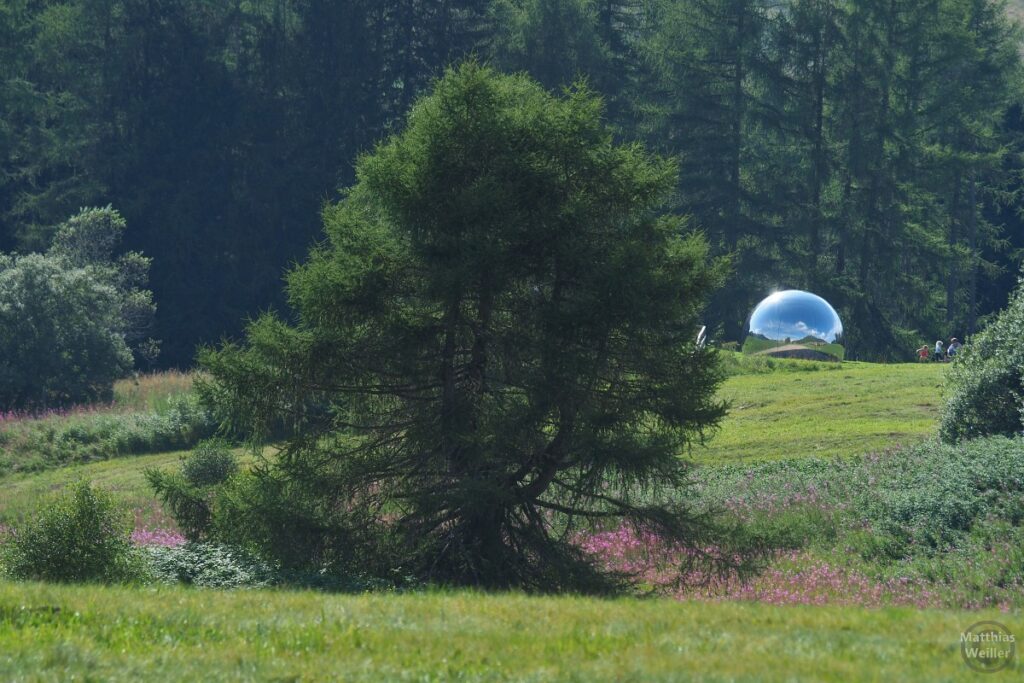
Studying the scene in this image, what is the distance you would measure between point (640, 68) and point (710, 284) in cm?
5551

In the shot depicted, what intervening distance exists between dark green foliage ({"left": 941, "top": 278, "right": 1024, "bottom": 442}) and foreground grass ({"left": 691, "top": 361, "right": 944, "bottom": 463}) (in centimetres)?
141

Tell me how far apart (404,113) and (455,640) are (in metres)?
58.2

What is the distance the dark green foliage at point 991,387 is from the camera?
958 inches

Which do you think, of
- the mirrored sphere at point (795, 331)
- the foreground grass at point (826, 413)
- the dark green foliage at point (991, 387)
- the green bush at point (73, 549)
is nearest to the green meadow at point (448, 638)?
the green bush at point (73, 549)

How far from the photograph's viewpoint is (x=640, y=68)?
230 feet

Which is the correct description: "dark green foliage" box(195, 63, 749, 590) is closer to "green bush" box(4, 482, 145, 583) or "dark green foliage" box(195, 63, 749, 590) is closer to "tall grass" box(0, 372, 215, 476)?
"green bush" box(4, 482, 145, 583)

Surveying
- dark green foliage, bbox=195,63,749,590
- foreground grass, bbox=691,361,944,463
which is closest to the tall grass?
foreground grass, bbox=691,361,944,463

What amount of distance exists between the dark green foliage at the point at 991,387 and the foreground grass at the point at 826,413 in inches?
55.7

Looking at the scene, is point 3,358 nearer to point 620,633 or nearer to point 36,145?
Result: point 36,145

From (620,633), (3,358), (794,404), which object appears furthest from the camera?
(3,358)

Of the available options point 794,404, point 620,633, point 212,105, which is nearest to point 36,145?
point 212,105

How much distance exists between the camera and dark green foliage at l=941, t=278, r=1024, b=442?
79.8 feet

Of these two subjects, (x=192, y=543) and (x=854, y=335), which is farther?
(x=854, y=335)

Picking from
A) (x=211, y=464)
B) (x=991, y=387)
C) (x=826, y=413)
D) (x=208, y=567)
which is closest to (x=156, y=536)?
(x=211, y=464)
